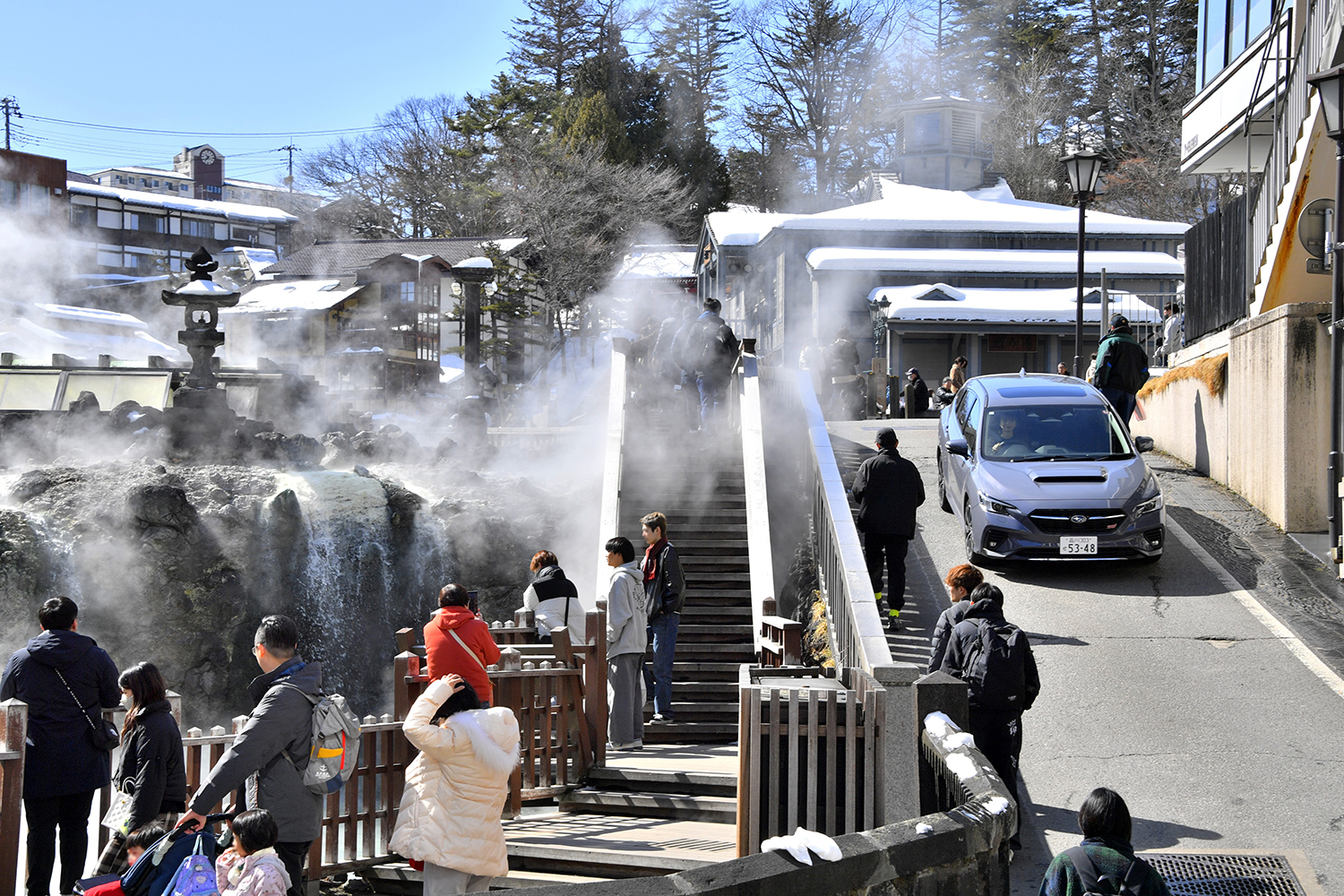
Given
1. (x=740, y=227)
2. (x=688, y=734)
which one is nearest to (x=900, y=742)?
(x=688, y=734)

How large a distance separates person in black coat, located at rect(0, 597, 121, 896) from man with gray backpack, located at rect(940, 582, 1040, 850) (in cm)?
463

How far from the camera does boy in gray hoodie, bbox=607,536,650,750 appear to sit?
9.00 m

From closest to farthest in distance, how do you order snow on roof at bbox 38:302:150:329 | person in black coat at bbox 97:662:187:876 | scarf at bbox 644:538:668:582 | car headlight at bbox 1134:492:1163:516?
person in black coat at bbox 97:662:187:876, scarf at bbox 644:538:668:582, car headlight at bbox 1134:492:1163:516, snow on roof at bbox 38:302:150:329

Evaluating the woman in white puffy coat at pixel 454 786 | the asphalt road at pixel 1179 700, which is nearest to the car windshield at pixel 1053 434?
the asphalt road at pixel 1179 700

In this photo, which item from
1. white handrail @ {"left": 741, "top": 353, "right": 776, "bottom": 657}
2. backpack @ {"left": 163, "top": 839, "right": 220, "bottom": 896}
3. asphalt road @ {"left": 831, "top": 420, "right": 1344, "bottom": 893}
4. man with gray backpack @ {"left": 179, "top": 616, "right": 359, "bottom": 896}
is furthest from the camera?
white handrail @ {"left": 741, "top": 353, "right": 776, "bottom": 657}

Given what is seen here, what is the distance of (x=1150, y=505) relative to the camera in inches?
446

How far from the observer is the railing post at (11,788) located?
213 inches

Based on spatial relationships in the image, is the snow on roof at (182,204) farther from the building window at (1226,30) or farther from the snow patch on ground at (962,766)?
Result: the snow patch on ground at (962,766)

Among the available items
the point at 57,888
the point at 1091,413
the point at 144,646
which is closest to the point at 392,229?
the point at 144,646

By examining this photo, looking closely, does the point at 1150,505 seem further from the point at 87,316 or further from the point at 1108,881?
the point at 87,316

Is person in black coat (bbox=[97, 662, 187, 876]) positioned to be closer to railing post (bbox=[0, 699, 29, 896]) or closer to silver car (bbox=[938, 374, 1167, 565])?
railing post (bbox=[0, 699, 29, 896])

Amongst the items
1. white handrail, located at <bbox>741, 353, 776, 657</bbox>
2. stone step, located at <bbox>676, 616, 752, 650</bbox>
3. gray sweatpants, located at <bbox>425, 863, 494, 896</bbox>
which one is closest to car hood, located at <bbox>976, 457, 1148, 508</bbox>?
white handrail, located at <bbox>741, 353, 776, 657</bbox>

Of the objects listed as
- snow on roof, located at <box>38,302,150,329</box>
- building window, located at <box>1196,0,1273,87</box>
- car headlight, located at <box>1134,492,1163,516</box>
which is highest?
building window, located at <box>1196,0,1273,87</box>

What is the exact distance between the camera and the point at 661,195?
48.1 m
